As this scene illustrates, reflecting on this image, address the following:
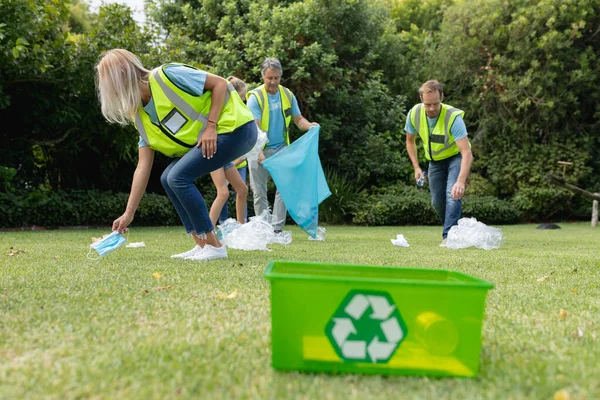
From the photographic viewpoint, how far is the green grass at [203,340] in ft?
4.23

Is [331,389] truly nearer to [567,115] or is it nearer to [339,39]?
[339,39]

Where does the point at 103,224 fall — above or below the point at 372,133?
below

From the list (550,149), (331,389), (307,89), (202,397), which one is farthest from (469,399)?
(550,149)

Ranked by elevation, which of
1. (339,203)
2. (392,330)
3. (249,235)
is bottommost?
(339,203)

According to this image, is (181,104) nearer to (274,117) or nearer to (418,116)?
(274,117)

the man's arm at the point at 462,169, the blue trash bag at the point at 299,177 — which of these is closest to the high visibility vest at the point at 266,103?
the blue trash bag at the point at 299,177

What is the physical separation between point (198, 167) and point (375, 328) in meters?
2.22

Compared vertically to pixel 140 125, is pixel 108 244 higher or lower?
lower

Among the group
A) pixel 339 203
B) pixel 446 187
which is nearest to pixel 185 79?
pixel 446 187

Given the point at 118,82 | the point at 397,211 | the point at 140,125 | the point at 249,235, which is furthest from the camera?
the point at 397,211

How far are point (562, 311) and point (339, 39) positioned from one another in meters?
10.6

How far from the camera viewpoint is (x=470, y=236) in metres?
5.11

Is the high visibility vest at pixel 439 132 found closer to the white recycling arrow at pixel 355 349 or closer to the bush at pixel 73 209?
the white recycling arrow at pixel 355 349

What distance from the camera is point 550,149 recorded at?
41.4ft
